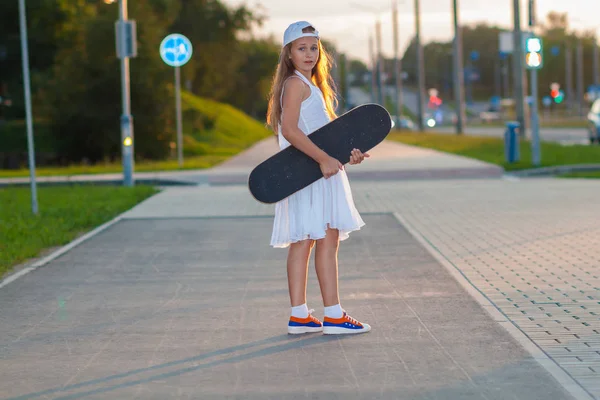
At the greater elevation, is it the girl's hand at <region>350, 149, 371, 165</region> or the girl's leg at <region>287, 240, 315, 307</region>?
the girl's hand at <region>350, 149, 371, 165</region>

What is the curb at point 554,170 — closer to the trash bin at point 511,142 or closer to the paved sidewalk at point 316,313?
the trash bin at point 511,142

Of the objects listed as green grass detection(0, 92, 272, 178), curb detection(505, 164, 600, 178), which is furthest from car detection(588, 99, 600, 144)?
curb detection(505, 164, 600, 178)

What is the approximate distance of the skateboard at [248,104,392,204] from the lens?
682 centimetres

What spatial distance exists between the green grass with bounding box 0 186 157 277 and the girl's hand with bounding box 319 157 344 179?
4299mm

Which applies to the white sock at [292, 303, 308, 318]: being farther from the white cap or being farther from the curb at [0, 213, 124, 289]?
the curb at [0, 213, 124, 289]

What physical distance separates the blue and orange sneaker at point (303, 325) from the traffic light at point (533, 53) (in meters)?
17.3

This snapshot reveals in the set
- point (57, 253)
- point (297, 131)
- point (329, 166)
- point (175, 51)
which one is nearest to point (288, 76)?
point (297, 131)

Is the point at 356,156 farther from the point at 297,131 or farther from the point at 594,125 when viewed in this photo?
the point at 594,125

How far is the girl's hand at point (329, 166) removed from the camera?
22.2ft

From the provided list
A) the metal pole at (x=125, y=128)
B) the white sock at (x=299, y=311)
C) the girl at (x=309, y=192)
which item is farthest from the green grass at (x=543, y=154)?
the white sock at (x=299, y=311)

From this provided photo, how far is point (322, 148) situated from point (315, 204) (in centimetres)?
34

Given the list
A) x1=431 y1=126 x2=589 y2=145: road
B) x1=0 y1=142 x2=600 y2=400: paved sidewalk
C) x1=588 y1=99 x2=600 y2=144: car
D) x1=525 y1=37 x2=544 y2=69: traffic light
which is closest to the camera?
x1=0 y1=142 x2=600 y2=400: paved sidewalk

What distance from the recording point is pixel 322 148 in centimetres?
686

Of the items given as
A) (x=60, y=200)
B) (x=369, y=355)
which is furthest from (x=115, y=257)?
Result: (x=60, y=200)
